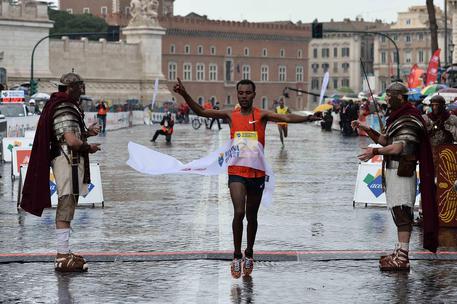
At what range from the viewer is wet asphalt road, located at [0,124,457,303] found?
1034cm

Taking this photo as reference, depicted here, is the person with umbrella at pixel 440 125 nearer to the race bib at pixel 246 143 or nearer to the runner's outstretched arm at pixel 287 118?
the runner's outstretched arm at pixel 287 118

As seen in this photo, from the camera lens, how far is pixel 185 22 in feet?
517

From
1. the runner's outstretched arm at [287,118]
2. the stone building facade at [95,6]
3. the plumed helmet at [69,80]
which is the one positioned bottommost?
the runner's outstretched arm at [287,118]

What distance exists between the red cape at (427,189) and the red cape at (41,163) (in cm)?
326

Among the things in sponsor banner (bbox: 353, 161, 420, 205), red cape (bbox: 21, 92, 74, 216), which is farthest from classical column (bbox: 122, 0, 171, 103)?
red cape (bbox: 21, 92, 74, 216)

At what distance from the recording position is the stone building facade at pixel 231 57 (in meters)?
157

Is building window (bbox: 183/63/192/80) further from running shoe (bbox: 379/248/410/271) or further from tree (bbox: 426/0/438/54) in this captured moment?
running shoe (bbox: 379/248/410/271)

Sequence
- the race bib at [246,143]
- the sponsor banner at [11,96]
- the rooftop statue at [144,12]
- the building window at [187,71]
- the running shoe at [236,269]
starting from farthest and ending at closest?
1. the building window at [187,71]
2. the rooftop statue at [144,12]
3. the sponsor banner at [11,96]
4. the race bib at [246,143]
5. the running shoe at [236,269]

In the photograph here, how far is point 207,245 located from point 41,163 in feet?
7.89

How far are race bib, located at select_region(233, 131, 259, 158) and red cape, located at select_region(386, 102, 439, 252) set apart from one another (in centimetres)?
146

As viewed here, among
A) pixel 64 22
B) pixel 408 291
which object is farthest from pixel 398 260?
pixel 64 22

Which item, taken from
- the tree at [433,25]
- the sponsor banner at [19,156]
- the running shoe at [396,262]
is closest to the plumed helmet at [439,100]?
the running shoe at [396,262]

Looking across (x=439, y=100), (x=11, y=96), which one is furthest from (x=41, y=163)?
(x=11, y=96)

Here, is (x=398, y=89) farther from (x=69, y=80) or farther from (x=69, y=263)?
(x=69, y=263)
